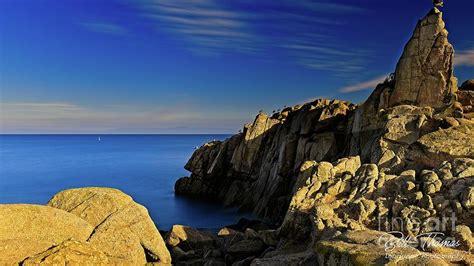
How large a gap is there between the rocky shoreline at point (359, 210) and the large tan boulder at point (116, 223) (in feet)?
0.23

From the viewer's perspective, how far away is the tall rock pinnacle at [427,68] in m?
47.0

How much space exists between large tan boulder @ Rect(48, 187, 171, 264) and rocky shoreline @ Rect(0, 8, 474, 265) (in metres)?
0.07

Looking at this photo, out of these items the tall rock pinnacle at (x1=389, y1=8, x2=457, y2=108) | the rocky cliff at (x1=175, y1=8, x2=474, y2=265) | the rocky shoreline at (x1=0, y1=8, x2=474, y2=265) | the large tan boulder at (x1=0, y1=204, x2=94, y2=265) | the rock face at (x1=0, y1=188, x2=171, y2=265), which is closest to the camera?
the rocky shoreline at (x1=0, y1=8, x2=474, y2=265)

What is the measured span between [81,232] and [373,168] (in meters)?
21.6

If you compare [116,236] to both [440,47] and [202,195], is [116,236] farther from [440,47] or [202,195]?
[202,195]

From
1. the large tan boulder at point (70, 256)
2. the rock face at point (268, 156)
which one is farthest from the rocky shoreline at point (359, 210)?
the rock face at point (268, 156)

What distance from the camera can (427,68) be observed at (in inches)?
1890

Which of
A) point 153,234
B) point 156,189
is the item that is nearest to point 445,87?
point 153,234

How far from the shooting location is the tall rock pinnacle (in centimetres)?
4700

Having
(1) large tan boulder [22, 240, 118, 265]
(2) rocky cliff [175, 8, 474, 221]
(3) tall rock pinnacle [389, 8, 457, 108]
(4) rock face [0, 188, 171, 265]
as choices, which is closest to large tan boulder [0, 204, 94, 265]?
(4) rock face [0, 188, 171, 265]

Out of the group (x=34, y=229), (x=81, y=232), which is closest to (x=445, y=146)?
(x=81, y=232)

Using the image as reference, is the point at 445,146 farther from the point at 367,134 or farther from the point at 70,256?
the point at 70,256

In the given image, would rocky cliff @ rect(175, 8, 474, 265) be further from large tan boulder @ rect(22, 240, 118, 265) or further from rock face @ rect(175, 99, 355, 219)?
large tan boulder @ rect(22, 240, 118, 265)

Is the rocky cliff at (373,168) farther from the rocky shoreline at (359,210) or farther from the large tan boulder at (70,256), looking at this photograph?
the large tan boulder at (70,256)
